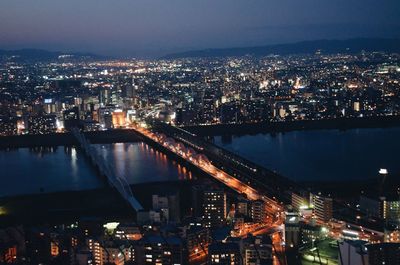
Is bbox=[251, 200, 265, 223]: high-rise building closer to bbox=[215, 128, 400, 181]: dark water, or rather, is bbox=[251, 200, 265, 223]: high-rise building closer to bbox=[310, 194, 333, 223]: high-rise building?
bbox=[310, 194, 333, 223]: high-rise building

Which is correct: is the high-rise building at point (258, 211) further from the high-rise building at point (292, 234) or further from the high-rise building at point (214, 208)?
the high-rise building at point (292, 234)

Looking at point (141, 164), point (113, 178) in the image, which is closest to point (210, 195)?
point (113, 178)

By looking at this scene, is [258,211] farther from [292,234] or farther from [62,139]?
[62,139]

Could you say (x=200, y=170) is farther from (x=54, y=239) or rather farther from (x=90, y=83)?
(x=90, y=83)

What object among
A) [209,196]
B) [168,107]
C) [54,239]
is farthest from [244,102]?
[54,239]

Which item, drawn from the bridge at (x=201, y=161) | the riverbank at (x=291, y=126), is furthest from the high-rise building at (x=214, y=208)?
the riverbank at (x=291, y=126)

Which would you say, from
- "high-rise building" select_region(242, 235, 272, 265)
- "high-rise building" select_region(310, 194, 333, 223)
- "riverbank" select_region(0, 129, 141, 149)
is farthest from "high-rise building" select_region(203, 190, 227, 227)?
"riverbank" select_region(0, 129, 141, 149)
